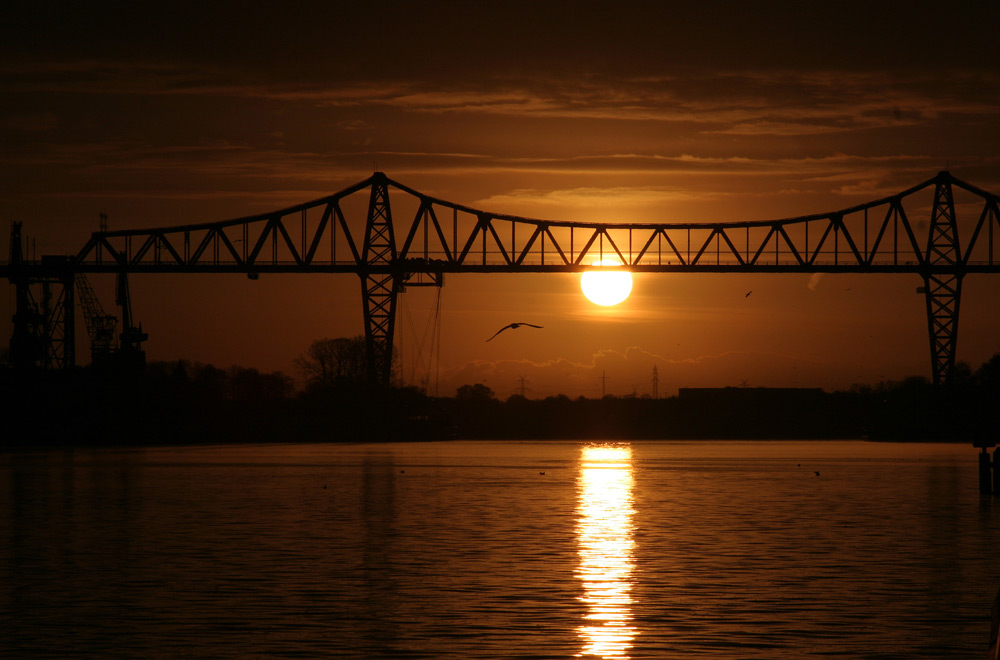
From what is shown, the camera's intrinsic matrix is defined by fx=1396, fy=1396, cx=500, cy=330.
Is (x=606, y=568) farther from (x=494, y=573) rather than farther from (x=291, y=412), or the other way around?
(x=291, y=412)

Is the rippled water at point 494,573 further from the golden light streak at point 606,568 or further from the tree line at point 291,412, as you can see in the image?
the tree line at point 291,412

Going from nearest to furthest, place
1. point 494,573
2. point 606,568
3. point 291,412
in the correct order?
point 494,573, point 606,568, point 291,412

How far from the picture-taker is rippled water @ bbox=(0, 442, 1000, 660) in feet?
54.5

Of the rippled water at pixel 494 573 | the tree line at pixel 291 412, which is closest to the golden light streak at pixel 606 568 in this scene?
the rippled water at pixel 494 573

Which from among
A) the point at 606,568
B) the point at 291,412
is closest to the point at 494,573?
the point at 606,568

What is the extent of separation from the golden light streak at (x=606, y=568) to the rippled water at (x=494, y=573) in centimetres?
6

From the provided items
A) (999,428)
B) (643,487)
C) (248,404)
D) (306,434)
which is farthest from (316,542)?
(248,404)

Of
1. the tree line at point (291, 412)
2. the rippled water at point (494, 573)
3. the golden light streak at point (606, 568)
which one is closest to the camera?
the rippled water at point (494, 573)

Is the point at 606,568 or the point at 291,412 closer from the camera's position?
the point at 606,568

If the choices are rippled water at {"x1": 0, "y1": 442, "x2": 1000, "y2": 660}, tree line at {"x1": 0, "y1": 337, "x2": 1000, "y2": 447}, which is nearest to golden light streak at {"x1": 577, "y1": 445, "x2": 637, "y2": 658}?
rippled water at {"x1": 0, "y1": 442, "x2": 1000, "y2": 660}

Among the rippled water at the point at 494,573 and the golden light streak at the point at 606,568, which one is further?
the golden light streak at the point at 606,568

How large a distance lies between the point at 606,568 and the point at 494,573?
81.1 inches

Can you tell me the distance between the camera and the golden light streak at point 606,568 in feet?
55.0

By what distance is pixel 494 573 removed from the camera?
2272 centimetres
